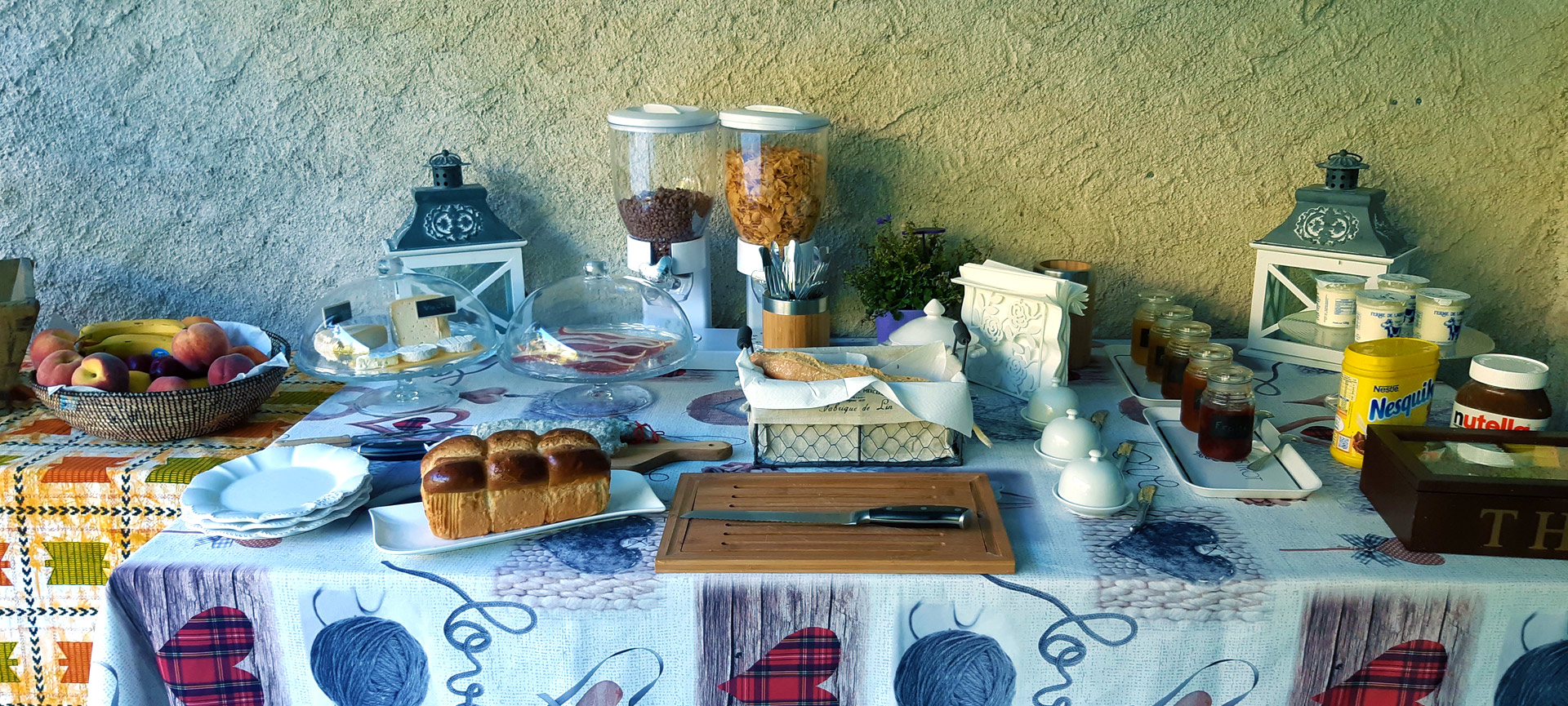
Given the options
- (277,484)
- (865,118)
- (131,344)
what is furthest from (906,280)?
(131,344)

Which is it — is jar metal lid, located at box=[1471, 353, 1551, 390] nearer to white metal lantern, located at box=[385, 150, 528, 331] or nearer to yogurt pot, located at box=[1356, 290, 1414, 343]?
yogurt pot, located at box=[1356, 290, 1414, 343]

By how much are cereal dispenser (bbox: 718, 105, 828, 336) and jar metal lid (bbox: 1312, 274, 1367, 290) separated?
804 millimetres

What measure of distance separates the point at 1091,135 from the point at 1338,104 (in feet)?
1.36

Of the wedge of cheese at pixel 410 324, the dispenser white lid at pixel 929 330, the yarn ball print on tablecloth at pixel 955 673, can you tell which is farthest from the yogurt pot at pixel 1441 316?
the wedge of cheese at pixel 410 324

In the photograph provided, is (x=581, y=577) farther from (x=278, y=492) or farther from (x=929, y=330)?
(x=929, y=330)

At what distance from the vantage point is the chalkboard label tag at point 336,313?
1.50 m

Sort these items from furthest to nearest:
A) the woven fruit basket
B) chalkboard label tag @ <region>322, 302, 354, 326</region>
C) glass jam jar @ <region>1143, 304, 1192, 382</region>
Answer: glass jam jar @ <region>1143, 304, 1192, 382</region>, chalkboard label tag @ <region>322, 302, 354, 326</region>, the woven fruit basket

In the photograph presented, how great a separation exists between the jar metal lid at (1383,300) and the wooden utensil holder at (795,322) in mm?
762

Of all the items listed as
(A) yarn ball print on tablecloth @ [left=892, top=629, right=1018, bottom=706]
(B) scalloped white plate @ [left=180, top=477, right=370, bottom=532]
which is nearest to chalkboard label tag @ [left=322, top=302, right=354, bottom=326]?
(B) scalloped white plate @ [left=180, top=477, right=370, bottom=532]

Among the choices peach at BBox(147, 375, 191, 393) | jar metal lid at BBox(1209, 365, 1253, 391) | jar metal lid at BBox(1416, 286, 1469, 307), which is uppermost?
jar metal lid at BBox(1416, 286, 1469, 307)

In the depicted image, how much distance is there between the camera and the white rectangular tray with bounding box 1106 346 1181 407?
153 centimetres

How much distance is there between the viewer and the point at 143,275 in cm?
196

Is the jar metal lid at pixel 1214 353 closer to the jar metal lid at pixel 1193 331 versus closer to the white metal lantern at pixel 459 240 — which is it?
the jar metal lid at pixel 1193 331

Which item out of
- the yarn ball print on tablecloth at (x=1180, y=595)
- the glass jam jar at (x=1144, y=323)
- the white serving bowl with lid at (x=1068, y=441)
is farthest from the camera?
the glass jam jar at (x=1144, y=323)
